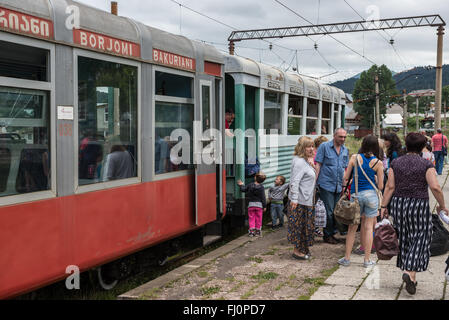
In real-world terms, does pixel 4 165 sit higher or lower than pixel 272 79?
lower

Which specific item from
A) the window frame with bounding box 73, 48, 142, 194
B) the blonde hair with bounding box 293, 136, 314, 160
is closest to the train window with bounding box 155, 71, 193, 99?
the window frame with bounding box 73, 48, 142, 194

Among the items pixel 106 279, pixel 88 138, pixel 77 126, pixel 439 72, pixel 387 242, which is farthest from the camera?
pixel 439 72

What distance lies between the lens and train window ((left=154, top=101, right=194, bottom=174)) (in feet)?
20.0

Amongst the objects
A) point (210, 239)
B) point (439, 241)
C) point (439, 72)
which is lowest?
point (210, 239)

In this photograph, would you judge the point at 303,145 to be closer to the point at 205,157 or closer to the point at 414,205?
the point at 205,157

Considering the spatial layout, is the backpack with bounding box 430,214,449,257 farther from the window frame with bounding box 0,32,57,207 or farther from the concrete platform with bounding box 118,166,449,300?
the window frame with bounding box 0,32,57,207

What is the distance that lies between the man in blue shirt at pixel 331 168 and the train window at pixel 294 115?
→ 337cm

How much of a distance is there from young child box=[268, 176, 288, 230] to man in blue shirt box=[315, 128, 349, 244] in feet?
5.34

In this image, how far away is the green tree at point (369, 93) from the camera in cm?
8756

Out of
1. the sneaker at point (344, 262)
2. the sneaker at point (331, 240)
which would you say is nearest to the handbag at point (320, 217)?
the sneaker at point (331, 240)

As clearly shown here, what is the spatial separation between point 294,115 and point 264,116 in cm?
173

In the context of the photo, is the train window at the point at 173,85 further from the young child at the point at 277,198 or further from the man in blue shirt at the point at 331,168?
the young child at the point at 277,198

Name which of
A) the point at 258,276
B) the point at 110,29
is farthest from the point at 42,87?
the point at 258,276

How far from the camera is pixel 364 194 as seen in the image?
638 centimetres
